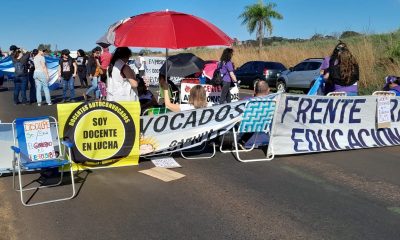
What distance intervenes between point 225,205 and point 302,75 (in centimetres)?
1621

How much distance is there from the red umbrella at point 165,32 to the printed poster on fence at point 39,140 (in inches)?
75.2

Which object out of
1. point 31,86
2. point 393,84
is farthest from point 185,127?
point 31,86

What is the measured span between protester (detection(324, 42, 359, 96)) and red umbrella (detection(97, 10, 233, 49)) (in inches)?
104

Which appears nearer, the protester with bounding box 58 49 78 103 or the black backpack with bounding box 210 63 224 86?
the black backpack with bounding box 210 63 224 86

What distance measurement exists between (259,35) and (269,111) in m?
35.6

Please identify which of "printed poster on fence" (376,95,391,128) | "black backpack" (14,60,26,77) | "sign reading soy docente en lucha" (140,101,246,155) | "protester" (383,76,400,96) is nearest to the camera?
"sign reading soy docente en lucha" (140,101,246,155)

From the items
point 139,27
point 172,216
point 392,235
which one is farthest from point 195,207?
point 139,27

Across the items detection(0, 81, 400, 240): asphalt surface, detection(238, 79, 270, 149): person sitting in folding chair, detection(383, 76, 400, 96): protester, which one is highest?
detection(383, 76, 400, 96): protester

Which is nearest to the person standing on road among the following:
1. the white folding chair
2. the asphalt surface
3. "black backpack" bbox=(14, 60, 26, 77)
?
"black backpack" bbox=(14, 60, 26, 77)

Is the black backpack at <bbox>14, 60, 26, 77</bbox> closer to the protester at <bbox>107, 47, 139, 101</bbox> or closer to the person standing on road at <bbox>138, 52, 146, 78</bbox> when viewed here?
the person standing on road at <bbox>138, 52, 146, 78</bbox>

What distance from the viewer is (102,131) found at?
6.78 meters

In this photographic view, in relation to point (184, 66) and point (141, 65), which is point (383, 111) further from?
Answer: point (141, 65)

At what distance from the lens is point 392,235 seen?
4.52m

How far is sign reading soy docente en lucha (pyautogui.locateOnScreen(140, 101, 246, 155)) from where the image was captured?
7.27 m
